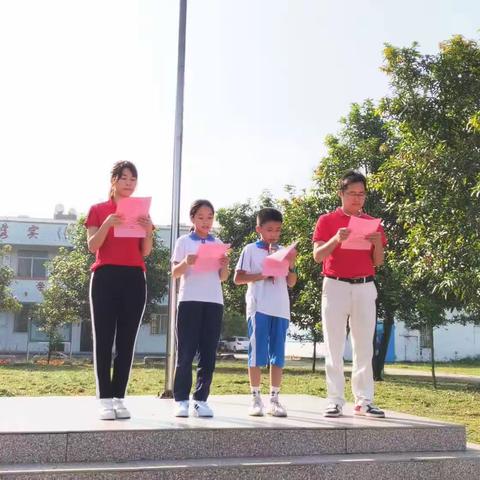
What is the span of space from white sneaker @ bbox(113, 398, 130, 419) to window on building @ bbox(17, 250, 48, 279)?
94.0 ft

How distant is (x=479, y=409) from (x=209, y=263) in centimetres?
685

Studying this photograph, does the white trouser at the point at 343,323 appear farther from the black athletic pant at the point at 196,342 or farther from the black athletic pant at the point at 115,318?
the black athletic pant at the point at 115,318

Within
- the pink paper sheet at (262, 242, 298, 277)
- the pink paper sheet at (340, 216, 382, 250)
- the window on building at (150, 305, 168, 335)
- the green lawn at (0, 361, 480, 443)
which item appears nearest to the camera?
the pink paper sheet at (340, 216, 382, 250)

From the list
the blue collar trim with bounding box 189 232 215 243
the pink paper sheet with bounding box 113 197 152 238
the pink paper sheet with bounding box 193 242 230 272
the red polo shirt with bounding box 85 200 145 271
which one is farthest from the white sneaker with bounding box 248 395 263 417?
the pink paper sheet with bounding box 113 197 152 238

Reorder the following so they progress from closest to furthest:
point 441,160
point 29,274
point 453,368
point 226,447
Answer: point 226,447, point 441,160, point 453,368, point 29,274

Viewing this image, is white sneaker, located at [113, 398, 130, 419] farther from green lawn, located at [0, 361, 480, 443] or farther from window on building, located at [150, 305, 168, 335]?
window on building, located at [150, 305, 168, 335]

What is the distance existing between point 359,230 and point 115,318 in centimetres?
170

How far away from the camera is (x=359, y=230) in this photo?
4.29 metres

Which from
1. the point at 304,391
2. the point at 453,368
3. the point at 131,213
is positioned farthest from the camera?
the point at 453,368

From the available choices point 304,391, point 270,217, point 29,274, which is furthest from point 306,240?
point 29,274

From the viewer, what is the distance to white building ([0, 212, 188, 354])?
3077 centimetres

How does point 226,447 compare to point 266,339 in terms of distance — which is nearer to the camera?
point 226,447

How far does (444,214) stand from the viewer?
8.34 m

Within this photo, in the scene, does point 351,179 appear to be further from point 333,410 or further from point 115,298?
point 115,298
